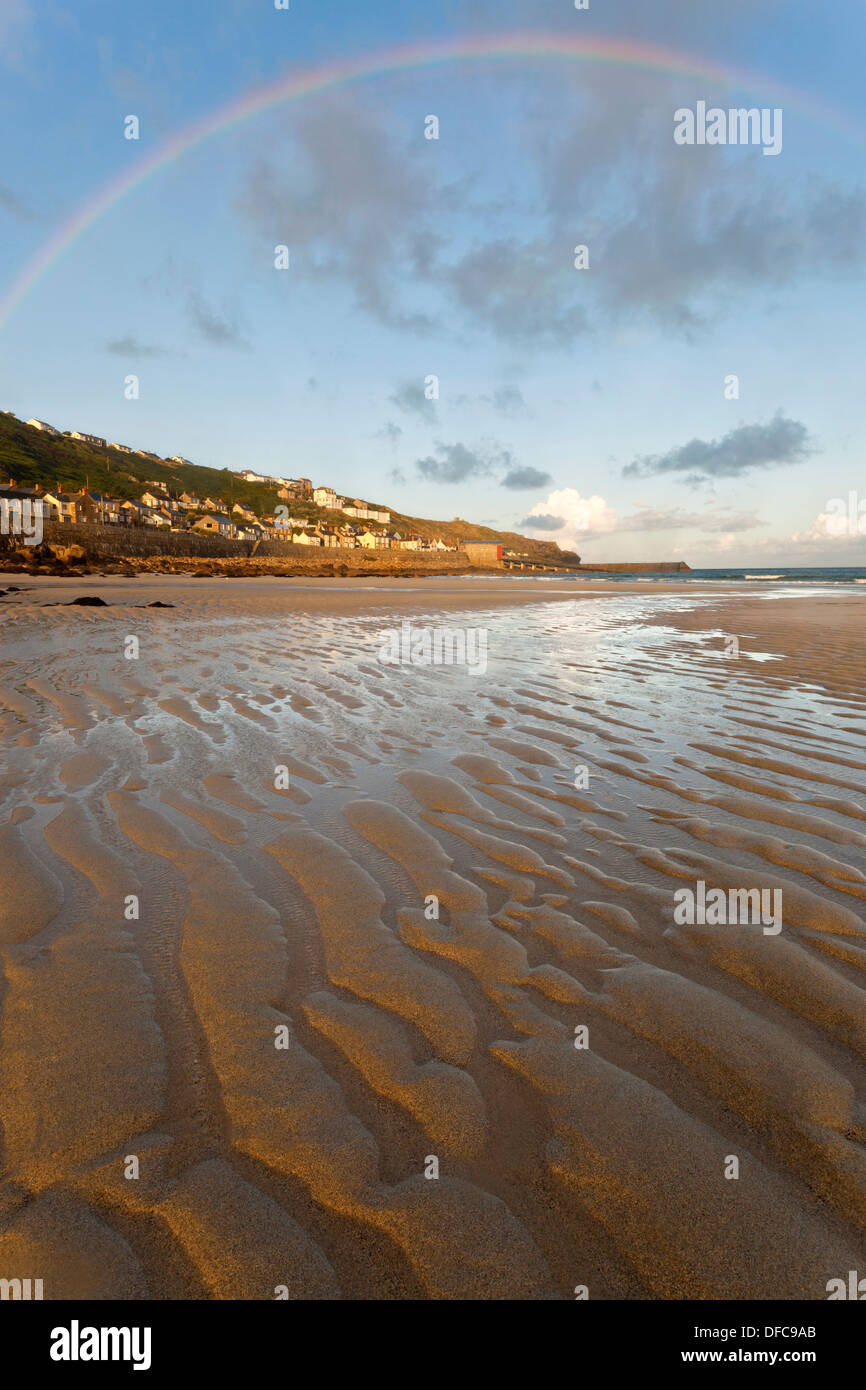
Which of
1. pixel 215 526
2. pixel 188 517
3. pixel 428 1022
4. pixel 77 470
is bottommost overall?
pixel 428 1022

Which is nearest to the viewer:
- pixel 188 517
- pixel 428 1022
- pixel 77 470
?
pixel 428 1022

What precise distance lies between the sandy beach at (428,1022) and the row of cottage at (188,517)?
75.8 metres

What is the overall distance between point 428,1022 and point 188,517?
5645 inches

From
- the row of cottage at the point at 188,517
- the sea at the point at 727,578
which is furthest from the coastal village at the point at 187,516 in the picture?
the sea at the point at 727,578

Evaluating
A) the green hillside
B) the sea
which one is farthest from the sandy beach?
the green hillside

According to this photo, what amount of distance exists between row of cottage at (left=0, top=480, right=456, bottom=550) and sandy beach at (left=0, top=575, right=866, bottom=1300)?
7576 cm

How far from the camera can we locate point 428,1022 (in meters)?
2.65

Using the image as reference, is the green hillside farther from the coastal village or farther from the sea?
the sea

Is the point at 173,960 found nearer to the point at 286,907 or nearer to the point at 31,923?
the point at 286,907

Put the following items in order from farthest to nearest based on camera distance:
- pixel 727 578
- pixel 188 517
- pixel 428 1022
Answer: pixel 188 517
pixel 727 578
pixel 428 1022

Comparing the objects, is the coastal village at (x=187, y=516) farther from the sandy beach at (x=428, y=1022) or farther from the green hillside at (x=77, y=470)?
the sandy beach at (x=428, y=1022)

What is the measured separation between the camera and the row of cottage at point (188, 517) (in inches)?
3393

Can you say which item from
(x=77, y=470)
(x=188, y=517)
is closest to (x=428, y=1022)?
(x=188, y=517)

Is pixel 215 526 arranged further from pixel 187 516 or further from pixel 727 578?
pixel 727 578
